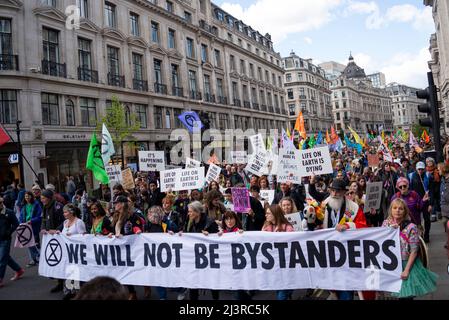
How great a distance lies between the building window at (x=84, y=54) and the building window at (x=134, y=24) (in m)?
5.78

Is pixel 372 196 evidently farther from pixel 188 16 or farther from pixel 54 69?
pixel 188 16

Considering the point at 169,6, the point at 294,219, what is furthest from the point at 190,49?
the point at 294,219

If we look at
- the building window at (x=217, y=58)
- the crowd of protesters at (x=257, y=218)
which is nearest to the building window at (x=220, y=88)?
the building window at (x=217, y=58)

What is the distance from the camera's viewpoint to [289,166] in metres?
9.77

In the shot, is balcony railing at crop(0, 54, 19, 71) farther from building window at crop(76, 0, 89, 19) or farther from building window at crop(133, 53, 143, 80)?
building window at crop(133, 53, 143, 80)

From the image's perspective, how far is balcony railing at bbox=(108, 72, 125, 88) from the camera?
Answer: 101 feet

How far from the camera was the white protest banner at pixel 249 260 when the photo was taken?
4.99 m

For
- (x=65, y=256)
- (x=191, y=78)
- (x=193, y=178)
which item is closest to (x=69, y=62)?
(x=191, y=78)

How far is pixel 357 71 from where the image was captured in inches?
5615

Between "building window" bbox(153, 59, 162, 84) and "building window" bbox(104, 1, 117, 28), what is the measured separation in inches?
207

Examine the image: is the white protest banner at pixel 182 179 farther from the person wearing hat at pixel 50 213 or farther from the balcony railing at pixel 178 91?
the balcony railing at pixel 178 91

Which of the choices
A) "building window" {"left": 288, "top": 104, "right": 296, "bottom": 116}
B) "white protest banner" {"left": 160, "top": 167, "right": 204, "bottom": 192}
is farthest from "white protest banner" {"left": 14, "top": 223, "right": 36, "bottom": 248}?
"building window" {"left": 288, "top": 104, "right": 296, "bottom": 116}

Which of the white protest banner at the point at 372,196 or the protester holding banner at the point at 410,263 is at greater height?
the white protest banner at the point at 372,196
